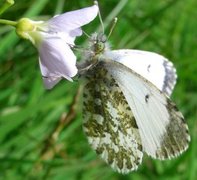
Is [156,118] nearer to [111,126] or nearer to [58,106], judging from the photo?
[111,126]

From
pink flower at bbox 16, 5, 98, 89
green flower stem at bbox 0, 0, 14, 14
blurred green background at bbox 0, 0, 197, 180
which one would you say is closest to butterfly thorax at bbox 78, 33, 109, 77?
blurred green background at bbox 0, 0, 197, 180

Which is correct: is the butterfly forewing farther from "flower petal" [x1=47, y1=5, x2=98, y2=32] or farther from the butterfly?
"flower petal" [x1=47, y1=5, x2=98, y2=32]

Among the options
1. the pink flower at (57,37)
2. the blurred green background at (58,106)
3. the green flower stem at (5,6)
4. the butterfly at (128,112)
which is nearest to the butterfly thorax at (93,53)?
the butterfly at (128,112)

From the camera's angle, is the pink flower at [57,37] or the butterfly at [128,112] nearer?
the pink flower at [57,37]

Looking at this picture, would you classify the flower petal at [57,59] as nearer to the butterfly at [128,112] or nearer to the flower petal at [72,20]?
the flower petal at [72,20]

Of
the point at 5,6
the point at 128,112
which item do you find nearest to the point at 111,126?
the point at 128,112
